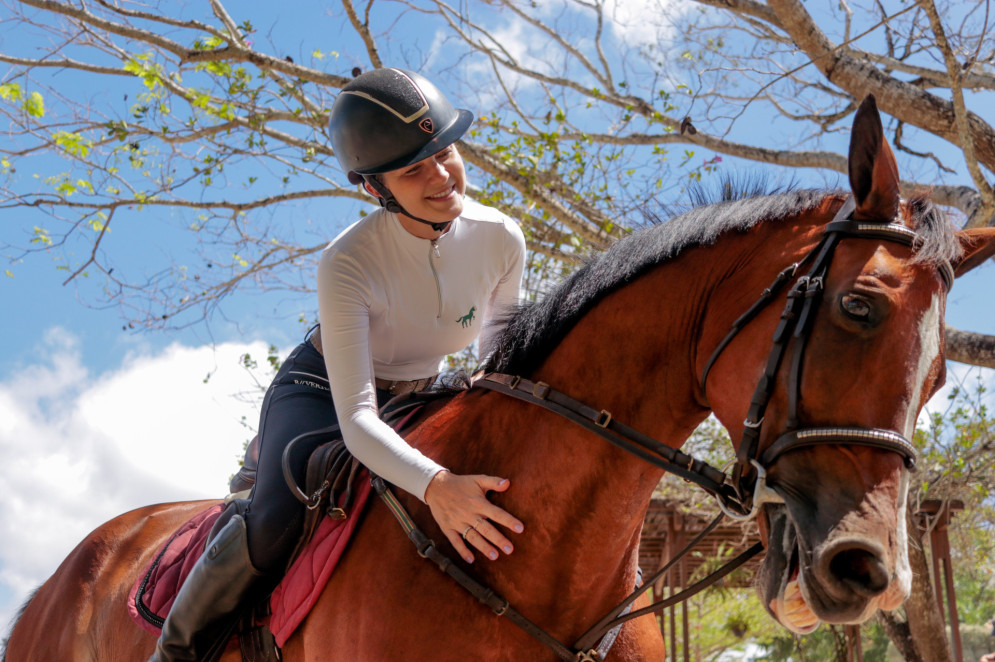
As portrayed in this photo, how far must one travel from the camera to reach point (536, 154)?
797 centimetres

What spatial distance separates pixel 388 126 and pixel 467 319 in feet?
2.32

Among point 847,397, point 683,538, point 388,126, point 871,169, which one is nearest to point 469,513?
point 847,397

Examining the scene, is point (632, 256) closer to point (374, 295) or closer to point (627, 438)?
point (627, 438)

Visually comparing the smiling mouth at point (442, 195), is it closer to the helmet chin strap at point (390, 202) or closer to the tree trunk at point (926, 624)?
the helmet chin strap at point (390, 202)

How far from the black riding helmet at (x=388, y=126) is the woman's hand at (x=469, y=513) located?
0.91 metres

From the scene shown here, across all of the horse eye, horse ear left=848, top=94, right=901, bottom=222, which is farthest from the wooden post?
the horse eye

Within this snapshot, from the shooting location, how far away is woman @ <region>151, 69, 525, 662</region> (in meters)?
2.59

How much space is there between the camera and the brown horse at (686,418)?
1.79 metres

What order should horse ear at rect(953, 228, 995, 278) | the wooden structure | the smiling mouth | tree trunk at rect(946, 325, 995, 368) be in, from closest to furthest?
horse ear at rect(953, 228, 995, 278)
the smiling mouth
tree trunk at rect(946, 325, 995, 368)
the wooden structure

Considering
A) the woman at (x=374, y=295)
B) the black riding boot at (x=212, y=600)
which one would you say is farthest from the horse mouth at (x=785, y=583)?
the black riding boot at (x=212, y=600)

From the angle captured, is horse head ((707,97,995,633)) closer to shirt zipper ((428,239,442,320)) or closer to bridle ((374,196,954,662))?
bridle ((374,196,954,662))

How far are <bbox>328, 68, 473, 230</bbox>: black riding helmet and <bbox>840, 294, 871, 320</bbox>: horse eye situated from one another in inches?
53.0

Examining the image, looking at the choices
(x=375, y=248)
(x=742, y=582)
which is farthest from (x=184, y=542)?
(x=742, y=582)

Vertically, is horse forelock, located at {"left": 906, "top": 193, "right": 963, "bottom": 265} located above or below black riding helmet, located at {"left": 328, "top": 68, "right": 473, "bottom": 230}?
below
